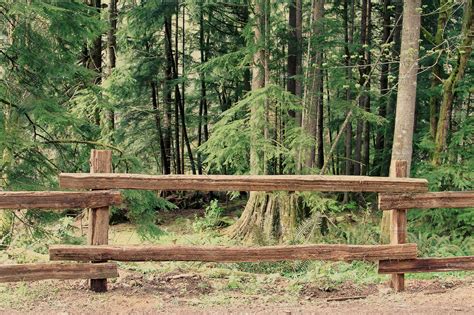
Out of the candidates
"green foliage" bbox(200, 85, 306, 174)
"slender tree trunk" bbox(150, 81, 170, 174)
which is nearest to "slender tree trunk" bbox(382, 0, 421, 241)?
"green foliage" bbox(200, 85, 306, 174)

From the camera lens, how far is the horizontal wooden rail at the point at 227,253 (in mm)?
5453

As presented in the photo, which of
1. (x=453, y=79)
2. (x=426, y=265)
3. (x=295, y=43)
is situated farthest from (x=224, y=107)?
(x=426, y=265)

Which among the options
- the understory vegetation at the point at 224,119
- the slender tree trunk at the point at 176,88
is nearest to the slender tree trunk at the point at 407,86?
the understory vegetation at the point at 224,119

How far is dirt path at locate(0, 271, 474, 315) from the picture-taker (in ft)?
16.7

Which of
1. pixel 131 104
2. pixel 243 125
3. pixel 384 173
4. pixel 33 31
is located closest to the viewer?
pixel 33 31

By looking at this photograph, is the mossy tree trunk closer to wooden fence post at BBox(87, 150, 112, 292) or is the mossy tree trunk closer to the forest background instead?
the forest background

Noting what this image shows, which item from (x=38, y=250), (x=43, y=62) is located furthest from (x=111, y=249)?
(x=43, y=62)

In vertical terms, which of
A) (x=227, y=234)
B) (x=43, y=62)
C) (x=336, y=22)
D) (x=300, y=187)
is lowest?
(x=227, y=234)

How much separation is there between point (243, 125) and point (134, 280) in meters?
7.51

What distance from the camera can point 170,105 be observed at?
74.1 feet

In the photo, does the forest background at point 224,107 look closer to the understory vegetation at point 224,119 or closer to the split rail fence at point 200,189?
the understory vegetation at point 224,119

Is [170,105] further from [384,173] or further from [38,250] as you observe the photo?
[38,250]

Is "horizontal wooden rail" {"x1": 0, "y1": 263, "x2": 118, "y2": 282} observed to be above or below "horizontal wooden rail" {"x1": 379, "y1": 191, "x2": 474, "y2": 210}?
below

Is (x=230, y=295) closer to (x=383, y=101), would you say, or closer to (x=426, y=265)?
(x=426, y=265)
